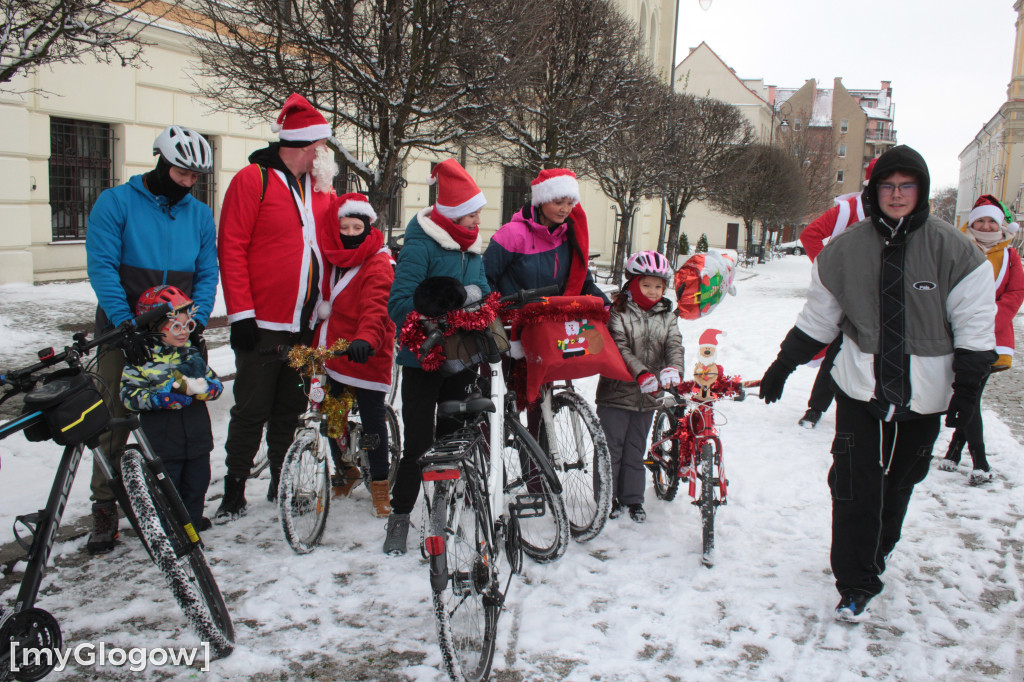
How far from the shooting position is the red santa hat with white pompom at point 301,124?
4.21 metres

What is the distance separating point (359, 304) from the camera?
4359mm

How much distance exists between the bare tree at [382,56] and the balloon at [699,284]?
3.94 metres

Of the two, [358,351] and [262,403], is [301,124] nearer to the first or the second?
[358,351]

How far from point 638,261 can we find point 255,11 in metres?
5.71

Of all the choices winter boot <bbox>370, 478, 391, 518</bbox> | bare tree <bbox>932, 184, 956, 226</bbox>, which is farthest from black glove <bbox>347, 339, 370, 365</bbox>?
bare tree <bbox>932, 184, 956, 226</bbox>

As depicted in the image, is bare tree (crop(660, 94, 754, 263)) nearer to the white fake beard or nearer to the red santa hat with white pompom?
the white fake beard

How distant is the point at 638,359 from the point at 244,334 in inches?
83.6

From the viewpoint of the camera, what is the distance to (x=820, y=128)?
82438mm

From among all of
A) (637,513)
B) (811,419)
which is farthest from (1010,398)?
(637,513)

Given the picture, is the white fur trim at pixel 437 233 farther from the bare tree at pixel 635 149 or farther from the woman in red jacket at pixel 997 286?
the bare tree at pixel 635 149

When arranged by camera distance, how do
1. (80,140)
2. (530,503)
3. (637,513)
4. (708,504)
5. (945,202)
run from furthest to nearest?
(945,202), (80,140), (637,513), (708,504), (530,503)

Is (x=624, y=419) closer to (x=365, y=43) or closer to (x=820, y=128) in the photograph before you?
(x=365, y=43)

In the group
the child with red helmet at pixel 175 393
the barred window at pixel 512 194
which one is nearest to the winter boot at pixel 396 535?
the child with red helmet at pixel 175 393

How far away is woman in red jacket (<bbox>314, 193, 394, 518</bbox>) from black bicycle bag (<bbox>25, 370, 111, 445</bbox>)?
61.7 inches
